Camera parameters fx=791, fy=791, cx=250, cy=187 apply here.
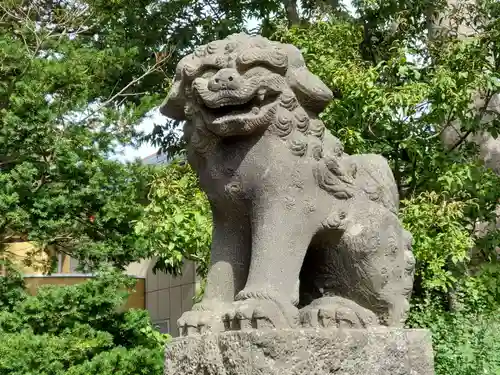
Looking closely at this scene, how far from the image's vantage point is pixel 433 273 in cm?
674

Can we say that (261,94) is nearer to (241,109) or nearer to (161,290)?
(241,109)

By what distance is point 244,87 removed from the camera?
3.01 m

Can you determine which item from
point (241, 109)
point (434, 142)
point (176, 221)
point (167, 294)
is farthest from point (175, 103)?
point (167, 294)

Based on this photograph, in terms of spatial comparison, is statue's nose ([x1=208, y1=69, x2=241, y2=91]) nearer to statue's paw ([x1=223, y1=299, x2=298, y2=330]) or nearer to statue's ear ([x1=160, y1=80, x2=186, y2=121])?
statue's ear ([x1=160, y1=80, x2=186, y2=121])

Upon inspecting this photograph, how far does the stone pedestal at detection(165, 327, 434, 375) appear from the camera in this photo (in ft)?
9.12

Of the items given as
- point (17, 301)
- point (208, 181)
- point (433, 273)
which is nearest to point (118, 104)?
point (17, 301)

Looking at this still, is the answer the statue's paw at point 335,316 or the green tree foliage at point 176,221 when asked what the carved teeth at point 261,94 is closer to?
the statue's paw at point 335,316

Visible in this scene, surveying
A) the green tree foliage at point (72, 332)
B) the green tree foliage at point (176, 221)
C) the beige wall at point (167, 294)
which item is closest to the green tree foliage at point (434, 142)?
the green tree foliage at point (176, 221)

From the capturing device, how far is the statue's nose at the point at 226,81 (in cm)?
301

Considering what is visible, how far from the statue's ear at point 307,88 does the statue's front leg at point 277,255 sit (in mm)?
426

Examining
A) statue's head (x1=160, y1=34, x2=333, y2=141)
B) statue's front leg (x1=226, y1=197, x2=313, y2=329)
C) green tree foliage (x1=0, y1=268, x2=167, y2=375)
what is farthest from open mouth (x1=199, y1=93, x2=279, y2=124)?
green tree foliage (x1=0, y1=268, x2=167, y2=375)

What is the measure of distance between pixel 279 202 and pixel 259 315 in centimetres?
48

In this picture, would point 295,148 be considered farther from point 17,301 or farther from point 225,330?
point 17,301

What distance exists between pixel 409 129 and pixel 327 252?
4.17m
